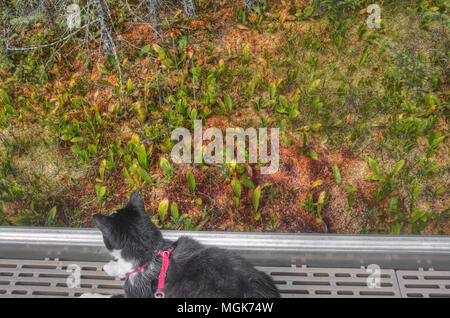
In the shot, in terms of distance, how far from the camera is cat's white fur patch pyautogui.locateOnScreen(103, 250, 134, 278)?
1.65 metres

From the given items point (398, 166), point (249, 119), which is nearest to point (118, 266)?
point (249, 119)

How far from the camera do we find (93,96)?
301 centimetres

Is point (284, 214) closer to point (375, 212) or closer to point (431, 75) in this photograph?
point (375, 212)

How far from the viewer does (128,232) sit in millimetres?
1622

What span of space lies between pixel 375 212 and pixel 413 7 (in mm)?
2515

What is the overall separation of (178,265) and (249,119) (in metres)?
1.58

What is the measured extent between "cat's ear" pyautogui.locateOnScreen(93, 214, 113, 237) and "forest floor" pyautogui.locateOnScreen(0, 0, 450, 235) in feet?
2.54

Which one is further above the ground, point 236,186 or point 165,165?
point 165,165

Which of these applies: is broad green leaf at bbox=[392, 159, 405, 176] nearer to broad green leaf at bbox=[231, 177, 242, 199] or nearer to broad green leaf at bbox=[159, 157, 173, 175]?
broad green leaf at bbox=[231, 177, 242, 199]

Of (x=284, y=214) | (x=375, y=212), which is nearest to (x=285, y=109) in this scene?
(x=284, y=214)

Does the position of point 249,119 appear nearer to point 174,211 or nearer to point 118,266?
point 174,211

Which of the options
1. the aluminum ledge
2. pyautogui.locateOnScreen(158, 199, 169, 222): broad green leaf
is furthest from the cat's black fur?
pyautogui.locateOnScreen(158, 199, 169, 222): broad green leaf

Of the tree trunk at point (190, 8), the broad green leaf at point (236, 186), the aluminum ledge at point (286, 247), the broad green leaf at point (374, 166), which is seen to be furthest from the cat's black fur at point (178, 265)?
the tree trunk at point (190, 8)
